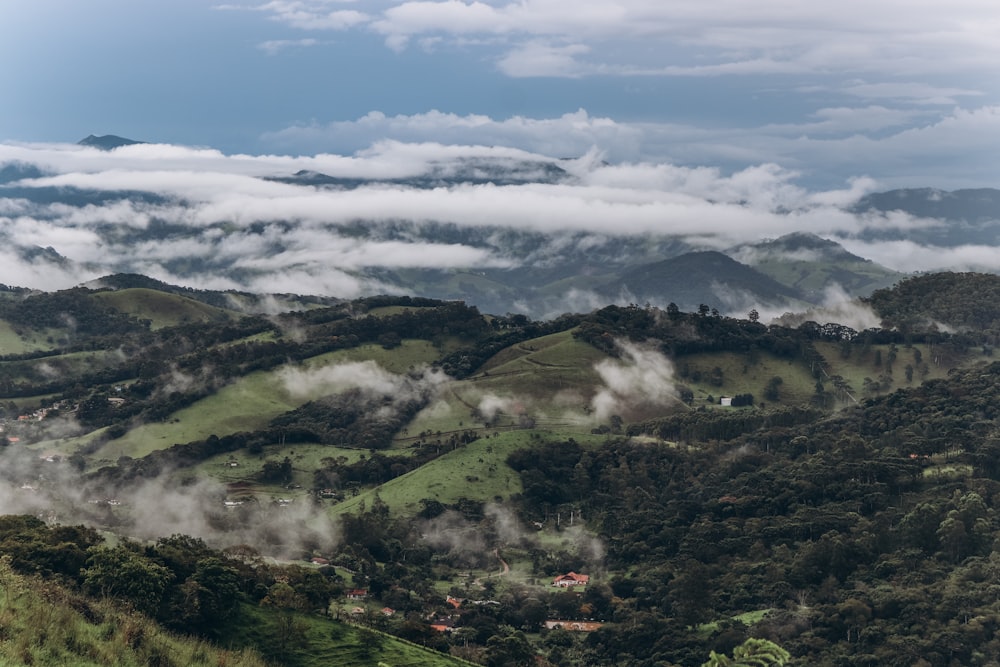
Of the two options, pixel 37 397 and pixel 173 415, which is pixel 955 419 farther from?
pixel 37 397

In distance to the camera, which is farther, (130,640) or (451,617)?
(451,617)

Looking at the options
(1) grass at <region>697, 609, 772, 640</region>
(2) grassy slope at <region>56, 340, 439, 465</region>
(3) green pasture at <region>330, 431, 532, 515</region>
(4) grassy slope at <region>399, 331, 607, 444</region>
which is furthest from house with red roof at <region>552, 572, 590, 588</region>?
(2) grassy slope at <region>56, 340, 439, 465</region>

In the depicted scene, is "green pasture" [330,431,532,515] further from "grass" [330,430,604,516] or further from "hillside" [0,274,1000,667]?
"hillside" [0,274,1000,667]

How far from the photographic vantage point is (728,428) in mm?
143000

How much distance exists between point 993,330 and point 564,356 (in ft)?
219

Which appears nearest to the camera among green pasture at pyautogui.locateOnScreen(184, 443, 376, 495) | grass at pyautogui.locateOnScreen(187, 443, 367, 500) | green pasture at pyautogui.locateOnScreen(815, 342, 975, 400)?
grass at pyautogui.locateOnScreen(187, 443, 367, 500)

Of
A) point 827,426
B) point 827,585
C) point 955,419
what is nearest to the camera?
point 827,585

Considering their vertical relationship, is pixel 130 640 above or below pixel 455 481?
above

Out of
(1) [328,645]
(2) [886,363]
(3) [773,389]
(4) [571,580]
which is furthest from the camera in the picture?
(2) [886,363]

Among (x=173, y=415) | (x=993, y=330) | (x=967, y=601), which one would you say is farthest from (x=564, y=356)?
(x=967, y=601)

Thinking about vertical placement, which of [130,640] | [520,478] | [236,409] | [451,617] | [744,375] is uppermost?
[130,640]

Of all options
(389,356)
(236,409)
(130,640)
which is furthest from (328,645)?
(389,356)

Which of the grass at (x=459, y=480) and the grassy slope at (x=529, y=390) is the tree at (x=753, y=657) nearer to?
the grass at (x=459, y=480)

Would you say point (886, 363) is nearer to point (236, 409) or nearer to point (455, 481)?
point (455, 481)
